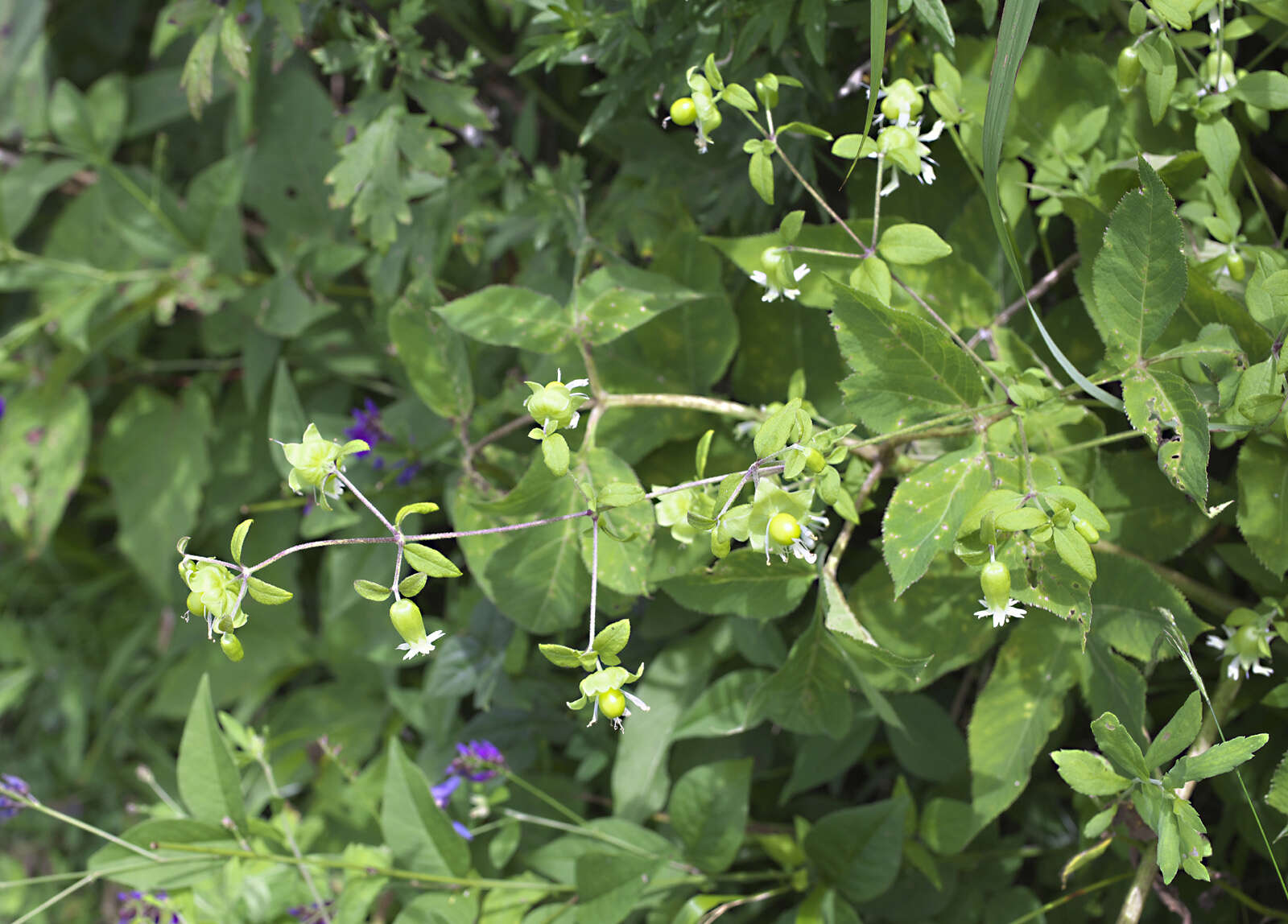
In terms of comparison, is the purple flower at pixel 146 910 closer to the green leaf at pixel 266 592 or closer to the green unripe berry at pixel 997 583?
the green leaf at pixel 266 592

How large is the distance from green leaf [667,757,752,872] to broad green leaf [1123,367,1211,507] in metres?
0.79

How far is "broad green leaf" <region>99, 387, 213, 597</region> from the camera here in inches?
87.6

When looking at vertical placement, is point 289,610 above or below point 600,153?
below

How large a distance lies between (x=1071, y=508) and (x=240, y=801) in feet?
4.25

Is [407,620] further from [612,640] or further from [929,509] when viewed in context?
[929,509]

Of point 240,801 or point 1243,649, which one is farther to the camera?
point 240,801

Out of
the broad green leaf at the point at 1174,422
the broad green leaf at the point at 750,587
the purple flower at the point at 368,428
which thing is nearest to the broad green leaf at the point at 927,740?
the broad green leaf at the point at 750,587

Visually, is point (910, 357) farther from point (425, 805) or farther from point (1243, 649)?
point (425, 805)

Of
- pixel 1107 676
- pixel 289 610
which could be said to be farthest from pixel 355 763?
pixel 1107 676

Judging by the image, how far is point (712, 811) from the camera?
4.75 ft

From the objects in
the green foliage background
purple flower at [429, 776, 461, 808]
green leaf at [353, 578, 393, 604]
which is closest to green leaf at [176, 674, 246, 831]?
the green foliage background

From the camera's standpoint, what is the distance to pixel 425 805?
57.6 inches

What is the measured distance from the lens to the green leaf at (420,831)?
1.45m

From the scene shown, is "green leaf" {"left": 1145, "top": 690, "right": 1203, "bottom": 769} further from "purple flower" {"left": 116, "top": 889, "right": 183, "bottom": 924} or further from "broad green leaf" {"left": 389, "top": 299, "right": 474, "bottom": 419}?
"purple flower" {"left": 116, "top": 889, "right": 183, "bottom": 924}
